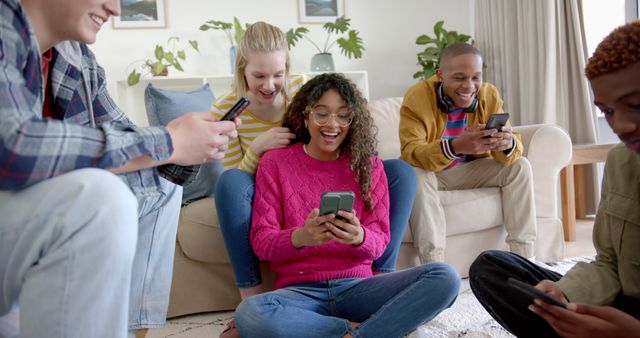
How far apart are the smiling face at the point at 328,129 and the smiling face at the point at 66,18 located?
84 cm

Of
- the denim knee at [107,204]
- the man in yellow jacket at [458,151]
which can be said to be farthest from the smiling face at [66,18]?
the man in yellow jacket at [458,151]

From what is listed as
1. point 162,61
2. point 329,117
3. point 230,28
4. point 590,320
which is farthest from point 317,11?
point 590,320

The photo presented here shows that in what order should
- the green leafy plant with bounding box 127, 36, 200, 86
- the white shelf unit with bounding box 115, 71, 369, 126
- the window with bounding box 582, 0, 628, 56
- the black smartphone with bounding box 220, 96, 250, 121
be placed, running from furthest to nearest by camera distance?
1. the white shelf unit with bounding box 115, 71, 369, 126
2. the green leafy plant with bounding box 127, 36, 200, 86
3. the window with bounding box 582, 0, 628, 56
4. the black smartphone with bounding box 220, 96, 250, 121

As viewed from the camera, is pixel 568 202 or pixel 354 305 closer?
pixel 354 305

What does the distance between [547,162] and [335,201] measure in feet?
4.96

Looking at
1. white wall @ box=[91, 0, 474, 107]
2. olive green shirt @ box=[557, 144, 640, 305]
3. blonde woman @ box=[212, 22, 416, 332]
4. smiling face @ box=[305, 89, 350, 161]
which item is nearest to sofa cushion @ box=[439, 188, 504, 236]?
blonde woman @ box=[212, 22, 416, 332]

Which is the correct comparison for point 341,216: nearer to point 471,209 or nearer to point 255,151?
point 255,151

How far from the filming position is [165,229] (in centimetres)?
141

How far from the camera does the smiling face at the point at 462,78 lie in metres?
2.47

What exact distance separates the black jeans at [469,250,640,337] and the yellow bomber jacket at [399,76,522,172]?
3.22ft

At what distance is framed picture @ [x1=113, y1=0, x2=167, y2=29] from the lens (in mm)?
4559

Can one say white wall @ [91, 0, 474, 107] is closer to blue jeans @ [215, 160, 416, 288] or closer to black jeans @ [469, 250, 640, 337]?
blue jeans @ [215, 160, 416, 288]

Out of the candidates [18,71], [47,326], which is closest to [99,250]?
[47,326]

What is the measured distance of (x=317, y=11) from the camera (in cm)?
486
